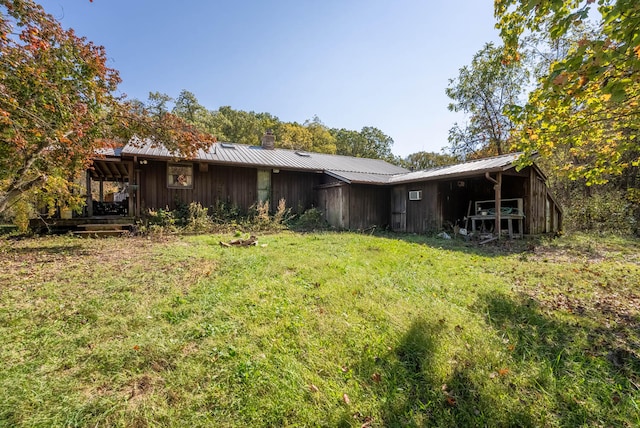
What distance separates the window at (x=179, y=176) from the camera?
11.5 metres

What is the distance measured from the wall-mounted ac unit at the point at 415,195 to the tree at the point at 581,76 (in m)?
6.22

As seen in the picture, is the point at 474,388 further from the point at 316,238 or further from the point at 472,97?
the point at 472,97

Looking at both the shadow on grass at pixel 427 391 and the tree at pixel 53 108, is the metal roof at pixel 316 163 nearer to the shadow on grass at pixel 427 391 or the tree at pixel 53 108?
the tree at pixel 53 108

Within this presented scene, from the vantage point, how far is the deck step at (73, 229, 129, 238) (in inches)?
354

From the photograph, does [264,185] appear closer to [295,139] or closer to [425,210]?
[425,210]

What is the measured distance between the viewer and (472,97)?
22125 mm

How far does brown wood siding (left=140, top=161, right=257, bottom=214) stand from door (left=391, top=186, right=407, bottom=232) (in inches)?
259

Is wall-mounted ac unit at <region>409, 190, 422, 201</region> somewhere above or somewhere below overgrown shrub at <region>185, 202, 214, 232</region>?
above

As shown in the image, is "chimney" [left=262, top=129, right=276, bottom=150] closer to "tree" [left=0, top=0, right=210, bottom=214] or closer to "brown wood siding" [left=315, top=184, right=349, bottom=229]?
"brown wood siding" [left=315, top=184, right=349, bottom=229]

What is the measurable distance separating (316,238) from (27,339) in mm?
6829

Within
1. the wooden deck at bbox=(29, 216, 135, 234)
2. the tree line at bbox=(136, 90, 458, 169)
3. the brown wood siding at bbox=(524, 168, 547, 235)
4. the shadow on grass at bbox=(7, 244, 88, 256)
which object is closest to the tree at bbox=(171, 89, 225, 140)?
the tree line at bbox=(136, 90, 458, 169)

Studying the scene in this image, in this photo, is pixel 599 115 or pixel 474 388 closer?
pixel 474 388

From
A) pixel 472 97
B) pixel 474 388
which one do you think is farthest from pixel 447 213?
pixel 472 97

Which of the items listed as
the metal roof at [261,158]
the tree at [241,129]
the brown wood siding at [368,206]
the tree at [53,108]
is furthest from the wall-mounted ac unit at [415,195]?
the tree at [241,129]
